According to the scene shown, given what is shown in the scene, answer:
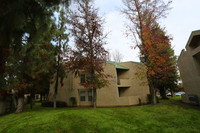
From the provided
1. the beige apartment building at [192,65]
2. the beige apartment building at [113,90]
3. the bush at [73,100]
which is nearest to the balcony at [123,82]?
the beige apartment building at [113,90]

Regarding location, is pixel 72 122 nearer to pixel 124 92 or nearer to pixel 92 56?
pixel 92 56

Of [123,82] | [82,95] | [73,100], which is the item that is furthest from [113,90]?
[73,100]

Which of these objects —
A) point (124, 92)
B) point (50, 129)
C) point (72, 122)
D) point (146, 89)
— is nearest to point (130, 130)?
point (72, 122)

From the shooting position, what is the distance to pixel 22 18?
83.8 inches

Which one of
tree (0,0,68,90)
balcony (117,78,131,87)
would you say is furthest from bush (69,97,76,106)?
tree (0,0,68,90)

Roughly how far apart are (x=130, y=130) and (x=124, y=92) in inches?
471

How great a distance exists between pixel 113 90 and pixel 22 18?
15450 millimetres

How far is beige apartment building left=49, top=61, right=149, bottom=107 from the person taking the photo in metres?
16.0

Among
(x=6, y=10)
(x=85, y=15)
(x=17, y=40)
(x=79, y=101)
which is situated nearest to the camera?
(x=6, y=10)

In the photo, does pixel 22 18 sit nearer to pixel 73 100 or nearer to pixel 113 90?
pixel 113 90

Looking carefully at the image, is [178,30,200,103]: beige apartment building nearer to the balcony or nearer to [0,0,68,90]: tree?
the balcony

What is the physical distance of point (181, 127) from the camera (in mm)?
7266

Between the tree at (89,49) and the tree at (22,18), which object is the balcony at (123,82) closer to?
the tree at (89,49)

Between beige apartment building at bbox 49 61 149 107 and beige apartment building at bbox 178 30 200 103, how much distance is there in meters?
5.93
